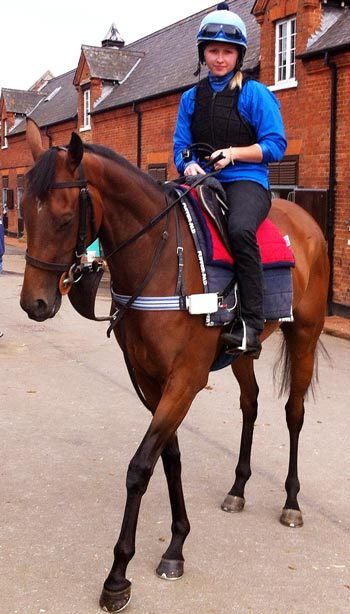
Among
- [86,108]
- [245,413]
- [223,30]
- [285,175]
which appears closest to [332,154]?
[285,175]

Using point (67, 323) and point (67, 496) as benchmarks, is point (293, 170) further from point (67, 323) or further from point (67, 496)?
point (67, 496)

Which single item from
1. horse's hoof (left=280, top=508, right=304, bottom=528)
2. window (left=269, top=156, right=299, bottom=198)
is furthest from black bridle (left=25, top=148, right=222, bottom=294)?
window (left=269, top=156, right=299, bottom=198)

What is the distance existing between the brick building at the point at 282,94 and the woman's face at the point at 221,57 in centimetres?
930

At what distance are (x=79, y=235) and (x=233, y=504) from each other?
2300 millimetres

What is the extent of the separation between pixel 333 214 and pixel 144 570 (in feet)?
34.2

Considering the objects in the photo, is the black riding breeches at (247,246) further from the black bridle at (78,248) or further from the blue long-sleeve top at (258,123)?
the black bridle at (78,248)

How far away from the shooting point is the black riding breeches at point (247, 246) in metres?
3.53

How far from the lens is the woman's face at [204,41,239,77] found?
12.2 feet

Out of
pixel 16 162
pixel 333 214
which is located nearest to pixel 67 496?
pixel 333 214

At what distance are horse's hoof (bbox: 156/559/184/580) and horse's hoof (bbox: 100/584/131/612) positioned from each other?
340 mm

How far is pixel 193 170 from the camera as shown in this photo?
3.79 m

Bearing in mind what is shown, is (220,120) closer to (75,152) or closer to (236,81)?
(236,81)

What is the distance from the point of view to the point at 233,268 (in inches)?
143

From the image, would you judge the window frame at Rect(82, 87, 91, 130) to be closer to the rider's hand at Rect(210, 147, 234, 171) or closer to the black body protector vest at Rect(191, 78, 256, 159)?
the black body protector vest at Rect(191, 78, 256, 159)
